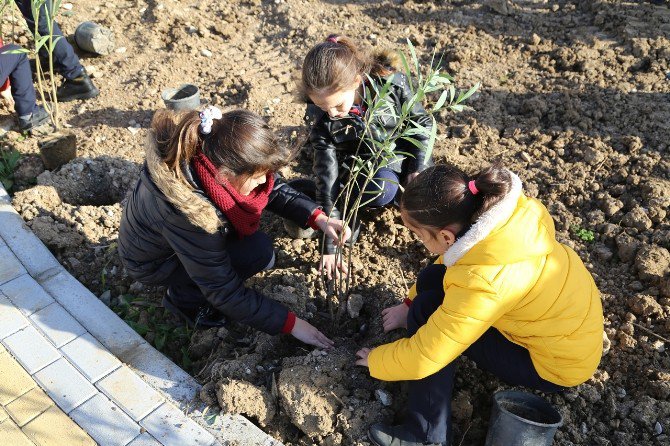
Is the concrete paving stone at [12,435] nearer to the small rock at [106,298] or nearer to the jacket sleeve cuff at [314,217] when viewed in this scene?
the small rock at [106,298]

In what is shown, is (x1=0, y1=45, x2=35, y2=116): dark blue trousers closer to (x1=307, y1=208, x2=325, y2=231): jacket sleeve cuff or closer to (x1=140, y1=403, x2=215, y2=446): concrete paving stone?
(x1=307, y1=208, x2=325, y2=231): jacket sleeve cuff

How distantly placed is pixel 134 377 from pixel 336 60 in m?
1.85

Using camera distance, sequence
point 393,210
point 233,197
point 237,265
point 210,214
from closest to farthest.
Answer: point 210,214
point 233,197
point 237,265
point 393,210

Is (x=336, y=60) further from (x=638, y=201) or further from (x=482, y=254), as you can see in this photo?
(x=638, y=201)

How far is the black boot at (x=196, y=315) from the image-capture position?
300 centimetres

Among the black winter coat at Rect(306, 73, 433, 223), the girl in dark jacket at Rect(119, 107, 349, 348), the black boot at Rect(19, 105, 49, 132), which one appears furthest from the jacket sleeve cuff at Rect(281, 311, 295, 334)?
the black boot at Rect(19, 105, 49, 132)

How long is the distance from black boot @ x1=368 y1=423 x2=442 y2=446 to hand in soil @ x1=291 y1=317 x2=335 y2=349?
0.49 meters

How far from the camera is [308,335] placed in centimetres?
268

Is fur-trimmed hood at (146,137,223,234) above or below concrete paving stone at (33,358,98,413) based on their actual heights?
above

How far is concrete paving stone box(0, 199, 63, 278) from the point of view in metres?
3.13

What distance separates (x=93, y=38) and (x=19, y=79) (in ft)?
3.02

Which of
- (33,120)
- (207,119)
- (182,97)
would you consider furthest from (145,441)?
(33,120)

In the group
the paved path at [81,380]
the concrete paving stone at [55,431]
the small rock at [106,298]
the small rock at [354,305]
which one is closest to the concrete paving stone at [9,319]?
the paved path at [81,380]

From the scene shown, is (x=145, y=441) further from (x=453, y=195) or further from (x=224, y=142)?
(x=453, y=195)
